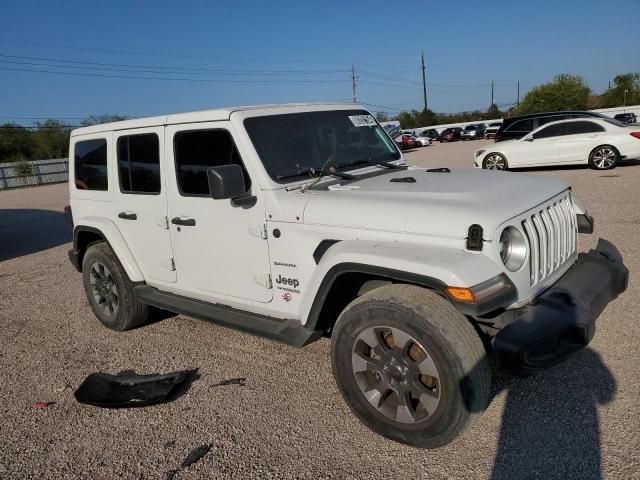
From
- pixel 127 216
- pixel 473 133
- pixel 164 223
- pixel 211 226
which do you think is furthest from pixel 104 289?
pixel 473 133

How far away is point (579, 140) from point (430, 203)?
12916mm

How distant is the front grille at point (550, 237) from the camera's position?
2922 mm

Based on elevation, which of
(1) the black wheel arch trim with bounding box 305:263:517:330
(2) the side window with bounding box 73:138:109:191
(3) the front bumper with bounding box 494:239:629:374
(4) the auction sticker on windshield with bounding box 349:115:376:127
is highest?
(4) the auction sticker on windshield with bounding box 349:115:376:127

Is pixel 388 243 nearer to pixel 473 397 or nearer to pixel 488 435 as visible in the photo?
pixel 473 397

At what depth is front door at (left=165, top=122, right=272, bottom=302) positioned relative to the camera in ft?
11.6

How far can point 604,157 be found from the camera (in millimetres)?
13664

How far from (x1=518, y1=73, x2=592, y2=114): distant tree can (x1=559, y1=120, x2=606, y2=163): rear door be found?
62166 millimetres

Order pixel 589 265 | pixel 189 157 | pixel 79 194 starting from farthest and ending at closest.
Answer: pixel 79 194, pixel 189 157, pixel 589 265

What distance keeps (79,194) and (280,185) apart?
273 centimetres

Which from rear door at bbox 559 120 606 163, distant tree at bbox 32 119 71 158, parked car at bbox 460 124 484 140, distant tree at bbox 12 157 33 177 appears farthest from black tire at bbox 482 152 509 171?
distant tree at bbox 32 119 71 158

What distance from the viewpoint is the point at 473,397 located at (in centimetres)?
259

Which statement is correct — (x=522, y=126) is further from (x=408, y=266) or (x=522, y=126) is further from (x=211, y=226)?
(x=408, y=266)

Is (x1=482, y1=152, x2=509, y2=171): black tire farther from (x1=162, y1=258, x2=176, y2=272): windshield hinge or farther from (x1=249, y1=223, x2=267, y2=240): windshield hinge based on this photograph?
(x1=249, y1=223, x2=267, y2=240): windshield hinge

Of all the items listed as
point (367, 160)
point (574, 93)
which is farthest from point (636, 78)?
point (367, 160)
